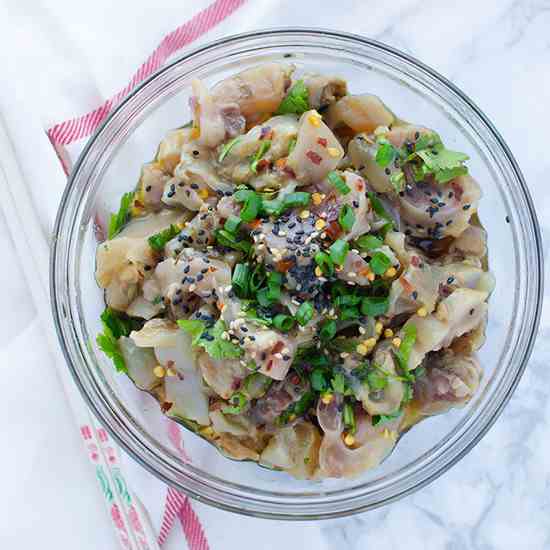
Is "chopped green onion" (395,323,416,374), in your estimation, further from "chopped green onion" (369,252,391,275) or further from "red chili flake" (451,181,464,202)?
"red chili flake" (451,181,464,202)

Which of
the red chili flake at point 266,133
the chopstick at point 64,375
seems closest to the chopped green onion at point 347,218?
the red chili flake at point 266,133

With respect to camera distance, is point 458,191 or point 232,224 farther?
point 458,191

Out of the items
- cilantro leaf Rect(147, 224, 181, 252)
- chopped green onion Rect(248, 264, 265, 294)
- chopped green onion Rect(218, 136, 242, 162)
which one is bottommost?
chopped green onion Rect(248, 264, 265, 294)

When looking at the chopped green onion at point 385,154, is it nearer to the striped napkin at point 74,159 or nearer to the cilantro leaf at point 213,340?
the cilantro leaf at point 213,340

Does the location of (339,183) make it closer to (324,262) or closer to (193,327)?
(324,262)

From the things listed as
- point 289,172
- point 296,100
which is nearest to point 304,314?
point 289,172

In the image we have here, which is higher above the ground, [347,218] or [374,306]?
[347,218]

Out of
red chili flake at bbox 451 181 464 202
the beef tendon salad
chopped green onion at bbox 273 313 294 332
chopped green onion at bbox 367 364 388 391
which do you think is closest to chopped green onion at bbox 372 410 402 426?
the beef tendon salad
